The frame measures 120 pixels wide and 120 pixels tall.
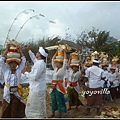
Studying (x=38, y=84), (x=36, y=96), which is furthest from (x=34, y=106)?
(x=38, y=84)

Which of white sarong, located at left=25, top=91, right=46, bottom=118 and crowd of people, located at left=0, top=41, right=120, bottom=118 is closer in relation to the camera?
crowd of people, located at left=0, top=41, right=120, bottom=118

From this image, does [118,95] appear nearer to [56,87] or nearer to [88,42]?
[56,87]

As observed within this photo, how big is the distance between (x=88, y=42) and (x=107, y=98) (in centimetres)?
1660

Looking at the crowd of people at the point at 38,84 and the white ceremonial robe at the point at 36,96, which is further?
the white ceremonial robe at the point at 36,96

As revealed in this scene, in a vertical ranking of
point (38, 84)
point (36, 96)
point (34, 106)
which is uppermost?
point (38, 84)

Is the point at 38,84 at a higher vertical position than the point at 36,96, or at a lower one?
higher

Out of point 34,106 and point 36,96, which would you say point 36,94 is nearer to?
point 36,96

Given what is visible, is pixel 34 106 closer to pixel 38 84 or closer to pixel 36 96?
pixel 36 96

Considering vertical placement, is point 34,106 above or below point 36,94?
below

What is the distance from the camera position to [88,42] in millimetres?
26047

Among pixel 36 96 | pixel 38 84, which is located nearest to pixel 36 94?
pixel 36 96

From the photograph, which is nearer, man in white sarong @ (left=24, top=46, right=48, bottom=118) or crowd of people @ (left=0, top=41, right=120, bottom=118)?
crowd of people @ (left=0, top=41, right=120, bottom=118)

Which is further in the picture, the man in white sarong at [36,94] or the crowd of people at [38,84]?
the man in white sarong at [36,94]

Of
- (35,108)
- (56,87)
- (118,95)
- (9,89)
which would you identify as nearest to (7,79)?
Answer: (9,89)
